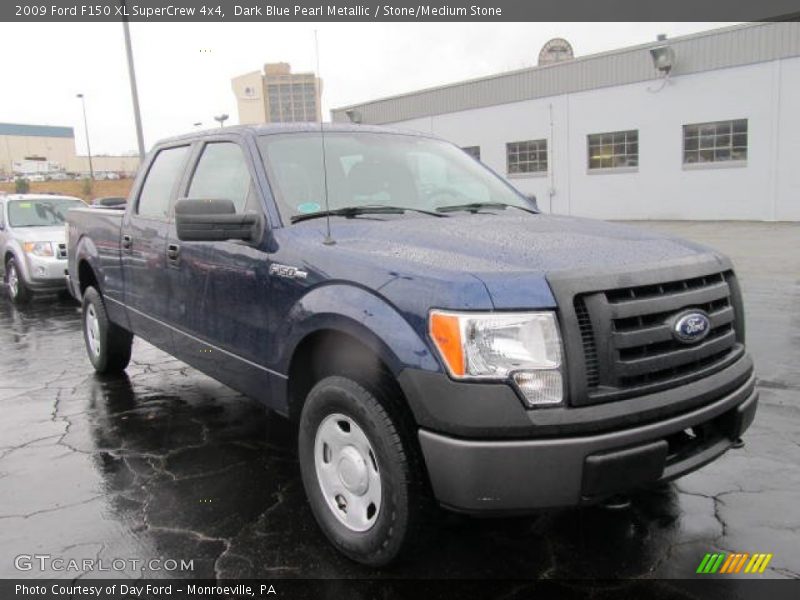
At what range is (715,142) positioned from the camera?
1961 cm

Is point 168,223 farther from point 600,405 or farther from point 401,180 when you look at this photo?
point 600,405

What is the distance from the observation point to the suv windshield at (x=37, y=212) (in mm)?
11062

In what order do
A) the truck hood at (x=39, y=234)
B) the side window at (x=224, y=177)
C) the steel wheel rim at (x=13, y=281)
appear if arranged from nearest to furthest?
the side window at (x=224, y=177) < the truck hood at (x=39, y=234) < the steel wheel rim at (x=13, y=281)

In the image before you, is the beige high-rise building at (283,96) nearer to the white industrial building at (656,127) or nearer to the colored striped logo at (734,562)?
the colored striped logo at (734,562)

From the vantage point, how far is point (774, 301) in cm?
814

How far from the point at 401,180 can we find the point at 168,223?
166 cm

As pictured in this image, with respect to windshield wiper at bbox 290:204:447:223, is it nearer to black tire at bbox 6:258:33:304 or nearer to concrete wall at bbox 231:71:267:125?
concrete wall at bbox 231:71:267:125

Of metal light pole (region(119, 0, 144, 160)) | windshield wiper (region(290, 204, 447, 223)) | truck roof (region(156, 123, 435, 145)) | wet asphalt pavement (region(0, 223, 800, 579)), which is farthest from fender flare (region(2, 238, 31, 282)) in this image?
windshield wiper (region(290, 204, 447, 223))

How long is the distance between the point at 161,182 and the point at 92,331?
79.1 inches

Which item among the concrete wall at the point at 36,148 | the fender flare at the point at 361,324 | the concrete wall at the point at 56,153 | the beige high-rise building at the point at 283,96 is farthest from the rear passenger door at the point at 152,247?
the concrete wall at the point at 36,148

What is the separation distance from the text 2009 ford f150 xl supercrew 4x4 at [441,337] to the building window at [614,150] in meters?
19.6

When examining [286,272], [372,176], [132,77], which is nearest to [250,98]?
[372,176]

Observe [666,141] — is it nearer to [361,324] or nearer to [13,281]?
[13,281]

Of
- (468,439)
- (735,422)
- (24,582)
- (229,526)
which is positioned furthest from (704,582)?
(24,582)
